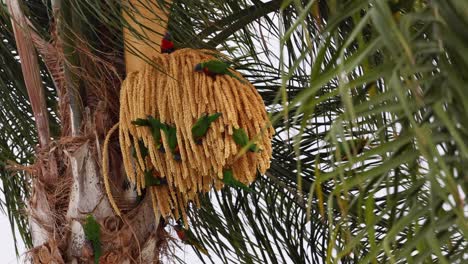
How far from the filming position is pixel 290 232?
8.15 ft

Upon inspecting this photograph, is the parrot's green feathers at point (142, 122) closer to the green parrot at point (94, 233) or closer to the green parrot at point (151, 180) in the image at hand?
the green parrot at point (151, 180)

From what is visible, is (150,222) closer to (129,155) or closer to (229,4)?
(129,155)

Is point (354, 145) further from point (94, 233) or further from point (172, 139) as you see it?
point (94, 233)

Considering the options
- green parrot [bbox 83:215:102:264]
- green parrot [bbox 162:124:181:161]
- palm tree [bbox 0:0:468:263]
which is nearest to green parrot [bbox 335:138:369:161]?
palm tree [bbox 0:0:468:263]

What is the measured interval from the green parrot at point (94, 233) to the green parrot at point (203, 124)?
357mm

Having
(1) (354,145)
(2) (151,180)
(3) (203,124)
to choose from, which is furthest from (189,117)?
(1) (354,145)

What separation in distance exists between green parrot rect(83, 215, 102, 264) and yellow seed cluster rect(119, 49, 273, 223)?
6.3 inches

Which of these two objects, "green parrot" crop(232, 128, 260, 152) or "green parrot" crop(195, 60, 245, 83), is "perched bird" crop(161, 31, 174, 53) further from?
"green parrot" crop(232, 128, 260, 152)

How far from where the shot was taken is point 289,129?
130 centimetres

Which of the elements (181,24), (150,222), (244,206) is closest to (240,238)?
(244,206)

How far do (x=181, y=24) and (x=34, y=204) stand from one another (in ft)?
1.58

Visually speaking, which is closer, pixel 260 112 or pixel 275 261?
pixel 260 112

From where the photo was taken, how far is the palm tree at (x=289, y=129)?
688 millimetres

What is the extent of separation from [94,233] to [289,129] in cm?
61
